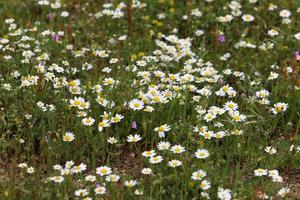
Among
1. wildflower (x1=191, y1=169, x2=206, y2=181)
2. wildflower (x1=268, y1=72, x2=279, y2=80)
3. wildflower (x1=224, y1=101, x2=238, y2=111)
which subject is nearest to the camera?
wildflower (x1=191, y1=169, x2=206, y2=181)

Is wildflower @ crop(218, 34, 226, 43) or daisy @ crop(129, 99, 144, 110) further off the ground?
wildflower @ crop(218, 34, 226, 43)

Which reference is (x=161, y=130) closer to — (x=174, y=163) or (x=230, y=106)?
(x=174, y=163)

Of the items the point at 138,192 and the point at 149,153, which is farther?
the point at 149,153

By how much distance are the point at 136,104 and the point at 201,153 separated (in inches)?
30.3

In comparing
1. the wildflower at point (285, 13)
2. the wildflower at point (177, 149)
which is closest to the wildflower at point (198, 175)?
the wildflower at point (177, 149)

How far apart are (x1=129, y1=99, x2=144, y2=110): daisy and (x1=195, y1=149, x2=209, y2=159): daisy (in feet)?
2.23

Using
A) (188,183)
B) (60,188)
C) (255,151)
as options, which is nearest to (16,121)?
(60,188)

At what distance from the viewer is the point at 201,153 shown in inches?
187

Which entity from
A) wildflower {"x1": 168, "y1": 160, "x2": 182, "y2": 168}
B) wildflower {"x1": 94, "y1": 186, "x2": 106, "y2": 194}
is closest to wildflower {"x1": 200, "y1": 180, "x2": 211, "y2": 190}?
wildflower {"x1": 168, "y1": 160, "x2": 182, "y2": 168}

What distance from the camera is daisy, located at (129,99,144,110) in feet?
17.1

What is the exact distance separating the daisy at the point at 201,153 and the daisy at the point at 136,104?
68 centimetres

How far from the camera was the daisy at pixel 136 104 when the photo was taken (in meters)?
5.21

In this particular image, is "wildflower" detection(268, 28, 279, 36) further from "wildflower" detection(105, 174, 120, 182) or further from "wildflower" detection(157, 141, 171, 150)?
"wildflower" detection(105, 174, 120, 182)

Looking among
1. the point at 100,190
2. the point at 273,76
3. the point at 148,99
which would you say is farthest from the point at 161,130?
the point at 273,76
